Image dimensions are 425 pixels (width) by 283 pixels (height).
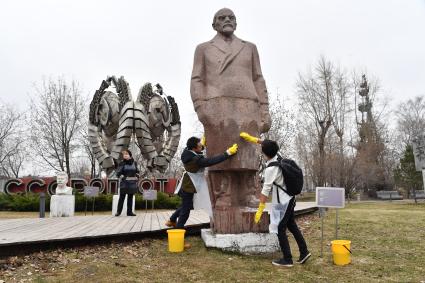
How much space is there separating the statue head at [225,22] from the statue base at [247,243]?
3335mm

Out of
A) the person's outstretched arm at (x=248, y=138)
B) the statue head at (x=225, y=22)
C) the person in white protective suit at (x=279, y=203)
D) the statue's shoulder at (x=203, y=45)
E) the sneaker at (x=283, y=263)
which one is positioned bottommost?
the sneaker at (x=283, y=263)

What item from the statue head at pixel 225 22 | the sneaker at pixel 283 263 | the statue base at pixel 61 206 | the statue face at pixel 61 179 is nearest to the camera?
the sneaker at pixel 283 263

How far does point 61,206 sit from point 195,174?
8.01m

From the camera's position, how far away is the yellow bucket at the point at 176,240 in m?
5.72

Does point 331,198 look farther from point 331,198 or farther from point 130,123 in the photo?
point 130,123

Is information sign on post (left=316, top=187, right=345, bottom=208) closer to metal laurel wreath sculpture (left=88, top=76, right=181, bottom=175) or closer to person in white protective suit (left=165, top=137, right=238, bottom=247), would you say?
person in white protective suit (left=165, top=137, right=238, bottom=247)

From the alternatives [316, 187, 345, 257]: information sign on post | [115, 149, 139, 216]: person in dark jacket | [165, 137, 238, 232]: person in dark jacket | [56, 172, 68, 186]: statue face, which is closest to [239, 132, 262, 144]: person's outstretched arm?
[165, 137, 238, 232]: person in dark jacket

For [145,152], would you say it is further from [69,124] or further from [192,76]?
[192,76]

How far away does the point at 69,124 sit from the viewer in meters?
31.2

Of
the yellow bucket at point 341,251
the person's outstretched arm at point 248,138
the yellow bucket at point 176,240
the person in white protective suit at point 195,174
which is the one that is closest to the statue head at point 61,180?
the person in white protective suit at point 195,174

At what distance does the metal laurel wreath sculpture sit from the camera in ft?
73.5

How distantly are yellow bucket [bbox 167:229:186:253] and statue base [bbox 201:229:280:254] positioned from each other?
1.72 ft

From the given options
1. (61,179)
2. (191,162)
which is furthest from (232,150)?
(61,179)

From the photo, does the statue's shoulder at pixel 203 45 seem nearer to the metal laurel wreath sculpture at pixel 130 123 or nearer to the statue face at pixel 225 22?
the statue face at pixel 225 22
